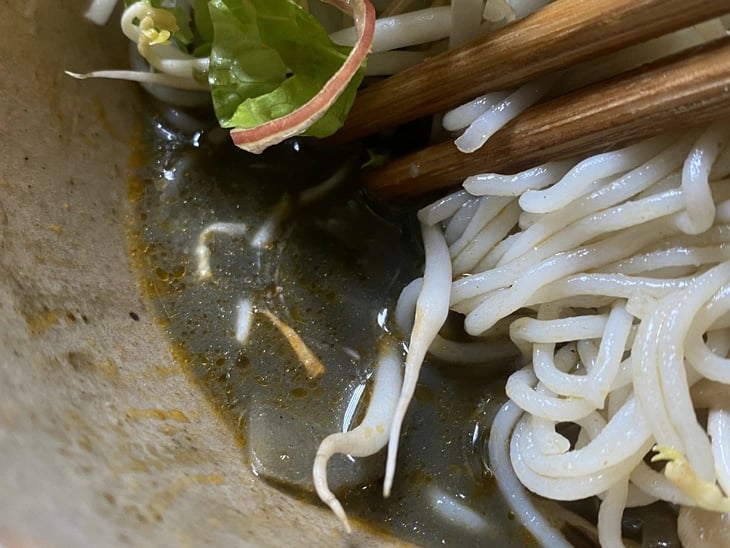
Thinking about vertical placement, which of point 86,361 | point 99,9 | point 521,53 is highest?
point 99,9

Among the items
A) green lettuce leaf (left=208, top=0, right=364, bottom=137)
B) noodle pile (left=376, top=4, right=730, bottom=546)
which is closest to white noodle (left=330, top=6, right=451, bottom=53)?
green lettuce leaf (left=208, top=0, right=364, bottom=137)

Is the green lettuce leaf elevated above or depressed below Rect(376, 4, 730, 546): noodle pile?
above

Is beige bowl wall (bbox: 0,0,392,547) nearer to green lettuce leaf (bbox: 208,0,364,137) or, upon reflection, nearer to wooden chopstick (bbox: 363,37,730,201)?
green lettuce leaf (bbox: 208,0,364,137)

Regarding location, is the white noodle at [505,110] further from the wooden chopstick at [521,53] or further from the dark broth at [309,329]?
the dark broth at [309,329]

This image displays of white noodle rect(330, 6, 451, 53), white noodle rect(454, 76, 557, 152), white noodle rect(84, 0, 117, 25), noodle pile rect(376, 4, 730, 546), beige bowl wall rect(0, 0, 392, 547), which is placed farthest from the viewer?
white noodle rect(84, 0, 117, 25)

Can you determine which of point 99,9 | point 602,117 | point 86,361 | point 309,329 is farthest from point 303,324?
point 99,9

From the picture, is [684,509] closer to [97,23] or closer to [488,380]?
[488,380]

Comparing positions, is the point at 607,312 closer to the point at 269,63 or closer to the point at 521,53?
the point at 521,53

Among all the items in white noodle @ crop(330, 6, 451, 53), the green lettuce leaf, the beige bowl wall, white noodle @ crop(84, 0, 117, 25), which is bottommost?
the beige bowl wall
